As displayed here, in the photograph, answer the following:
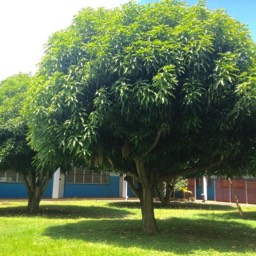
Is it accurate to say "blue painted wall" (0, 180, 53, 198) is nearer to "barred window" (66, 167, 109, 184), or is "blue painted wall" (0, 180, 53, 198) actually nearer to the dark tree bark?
"barred window" (66, 167, 109, 184)

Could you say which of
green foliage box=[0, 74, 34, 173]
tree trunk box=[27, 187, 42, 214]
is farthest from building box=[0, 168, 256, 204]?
green foliage box=[0, 74, 34, 173]

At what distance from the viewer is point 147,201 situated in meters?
10.8

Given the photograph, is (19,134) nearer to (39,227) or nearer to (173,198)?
(39,227)

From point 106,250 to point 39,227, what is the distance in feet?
14.3

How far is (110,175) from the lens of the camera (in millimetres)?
31281

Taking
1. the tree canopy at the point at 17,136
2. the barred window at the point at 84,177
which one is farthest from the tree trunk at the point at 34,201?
the barred window at the point at 84,177

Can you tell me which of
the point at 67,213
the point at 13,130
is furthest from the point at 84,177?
the point at 13,130

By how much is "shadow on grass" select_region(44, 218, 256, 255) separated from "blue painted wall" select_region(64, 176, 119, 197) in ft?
53.5

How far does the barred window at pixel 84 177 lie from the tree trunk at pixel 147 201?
18.1 meters

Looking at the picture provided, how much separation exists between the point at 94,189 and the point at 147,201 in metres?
19.8

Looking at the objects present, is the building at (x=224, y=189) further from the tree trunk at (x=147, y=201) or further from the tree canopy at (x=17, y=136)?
the tree trunk at (x=147, y=201)

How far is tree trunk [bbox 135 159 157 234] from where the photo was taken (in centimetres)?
1068

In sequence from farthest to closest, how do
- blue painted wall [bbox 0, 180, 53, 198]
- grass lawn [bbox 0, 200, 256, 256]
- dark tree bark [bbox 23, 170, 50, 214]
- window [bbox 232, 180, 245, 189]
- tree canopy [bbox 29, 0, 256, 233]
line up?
window [bbox 232, 180, 245, 189] < blue painted wall [bbox 0, 180, 53, 198] < dark tree bark [bbox 23, 170, 50, 214] < tree canopy [bbox 29, 0, 256, 233] < grass lawn [bbox 0, 200, 256, 256]

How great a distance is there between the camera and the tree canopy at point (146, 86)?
813cm
